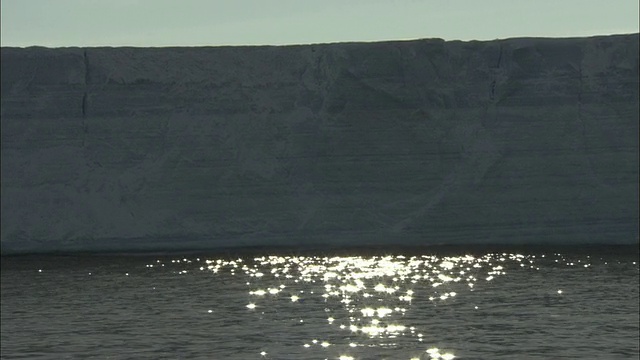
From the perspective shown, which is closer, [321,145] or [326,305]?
[326,305]

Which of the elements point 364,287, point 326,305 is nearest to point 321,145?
point 364,287

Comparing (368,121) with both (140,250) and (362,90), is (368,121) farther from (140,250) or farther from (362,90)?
(140,250)

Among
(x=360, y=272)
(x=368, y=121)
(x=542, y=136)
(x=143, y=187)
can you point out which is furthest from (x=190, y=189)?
(x=542, y=136)

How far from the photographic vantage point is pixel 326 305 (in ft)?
31.6

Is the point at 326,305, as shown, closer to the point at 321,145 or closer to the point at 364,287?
the point at 364,287

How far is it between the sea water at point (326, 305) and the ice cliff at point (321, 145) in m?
0.59

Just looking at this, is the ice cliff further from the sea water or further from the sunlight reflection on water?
the sunlight reflection on water

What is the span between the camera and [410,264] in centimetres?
1263

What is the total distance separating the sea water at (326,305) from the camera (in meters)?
7.63

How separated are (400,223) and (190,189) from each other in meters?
2.41

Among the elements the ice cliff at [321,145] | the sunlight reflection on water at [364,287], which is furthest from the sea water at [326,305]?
the ice cliff at [321,145]

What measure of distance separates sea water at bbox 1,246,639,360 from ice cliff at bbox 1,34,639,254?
23.3 inches

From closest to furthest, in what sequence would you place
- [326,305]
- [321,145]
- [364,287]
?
[326,305]
[364,287]
[321,145]

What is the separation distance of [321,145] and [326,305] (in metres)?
5.06
